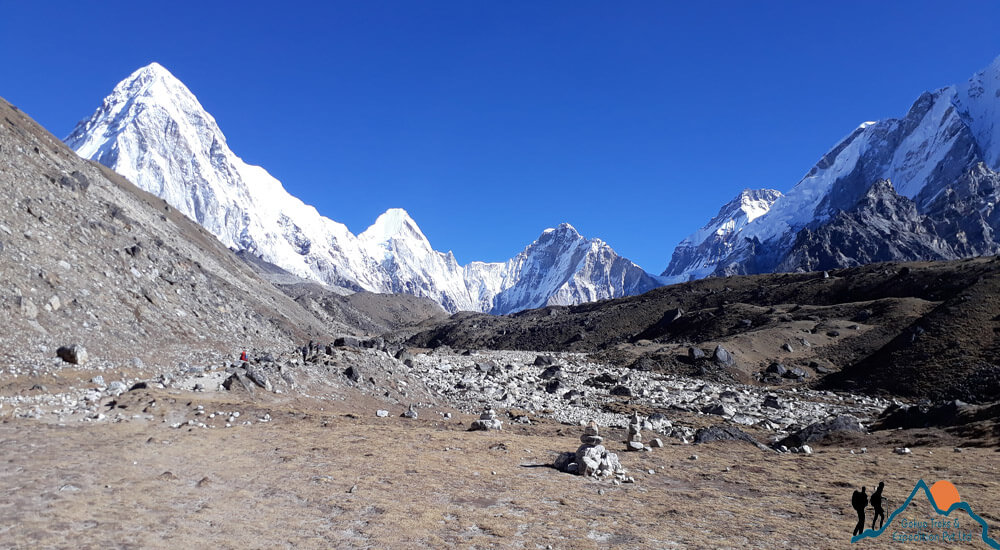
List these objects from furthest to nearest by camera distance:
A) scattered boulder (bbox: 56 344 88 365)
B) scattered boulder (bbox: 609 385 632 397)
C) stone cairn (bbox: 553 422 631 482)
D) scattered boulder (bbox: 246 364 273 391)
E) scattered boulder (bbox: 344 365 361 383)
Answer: scattered boulder (bbox: 609 385 632 397) → scattered boulder (bbox: 344 365 361 383) → scattered boulder (bbox: 246 364 273 391) → scattered boulder (bbox: 56 344 88 365) → stone cairn (bbox: 553 422 631 482)

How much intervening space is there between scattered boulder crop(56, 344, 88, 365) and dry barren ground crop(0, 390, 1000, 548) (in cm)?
870

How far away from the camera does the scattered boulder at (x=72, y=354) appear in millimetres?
25547

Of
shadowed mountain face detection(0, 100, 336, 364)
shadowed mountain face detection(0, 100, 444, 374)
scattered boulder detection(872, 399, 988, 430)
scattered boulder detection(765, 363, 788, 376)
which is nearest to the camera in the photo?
scattered boulder detection(872, 399, 988, 430)

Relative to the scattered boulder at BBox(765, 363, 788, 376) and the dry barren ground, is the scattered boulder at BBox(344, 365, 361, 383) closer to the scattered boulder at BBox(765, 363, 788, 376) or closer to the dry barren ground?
the dry barren ground

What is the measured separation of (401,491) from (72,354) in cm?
2187

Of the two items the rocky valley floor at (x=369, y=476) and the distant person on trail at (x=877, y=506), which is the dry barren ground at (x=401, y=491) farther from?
the distant person on trail at (x=877, y=506)

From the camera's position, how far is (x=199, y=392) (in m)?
24.8

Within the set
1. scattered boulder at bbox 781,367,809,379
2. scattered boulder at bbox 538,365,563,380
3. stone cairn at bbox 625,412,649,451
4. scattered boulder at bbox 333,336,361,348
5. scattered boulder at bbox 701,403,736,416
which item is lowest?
stone cairn at bbox 625,412,649,451

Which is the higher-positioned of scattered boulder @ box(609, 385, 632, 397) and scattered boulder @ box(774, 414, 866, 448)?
scattered boulder @ box(609, 385, 632, 397)

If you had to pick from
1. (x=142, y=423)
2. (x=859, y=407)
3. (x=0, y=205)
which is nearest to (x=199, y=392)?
(x=142, y=423)

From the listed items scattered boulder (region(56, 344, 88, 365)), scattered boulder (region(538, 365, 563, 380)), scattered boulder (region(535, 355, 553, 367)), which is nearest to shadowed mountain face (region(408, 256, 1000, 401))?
scattered boulder (region(535, 355, 553, 367))

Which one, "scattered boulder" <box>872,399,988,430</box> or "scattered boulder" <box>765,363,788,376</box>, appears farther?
"scattered boulder" <box>765,363,788,376</box>

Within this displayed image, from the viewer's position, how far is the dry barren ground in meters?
11.0

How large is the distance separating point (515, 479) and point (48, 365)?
2290 cm
